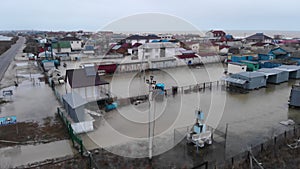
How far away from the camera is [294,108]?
30.6 ft

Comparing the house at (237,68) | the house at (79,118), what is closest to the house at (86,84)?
the house at (79,118)

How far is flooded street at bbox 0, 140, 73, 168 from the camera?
554cm

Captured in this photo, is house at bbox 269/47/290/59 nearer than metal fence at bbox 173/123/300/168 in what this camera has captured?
No

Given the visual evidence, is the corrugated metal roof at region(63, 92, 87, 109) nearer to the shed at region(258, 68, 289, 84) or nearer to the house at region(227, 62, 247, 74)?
the shed at region(258, 68, 289, 84)

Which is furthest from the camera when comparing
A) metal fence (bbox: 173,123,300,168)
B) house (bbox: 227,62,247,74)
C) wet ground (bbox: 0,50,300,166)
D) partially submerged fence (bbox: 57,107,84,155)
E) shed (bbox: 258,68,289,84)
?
house (bbox: 227,62,247,74)

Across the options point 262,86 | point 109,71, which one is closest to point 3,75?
point 109,71

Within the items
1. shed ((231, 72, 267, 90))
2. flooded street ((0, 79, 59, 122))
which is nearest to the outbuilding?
flooded street ((0, 79, 59, 122))

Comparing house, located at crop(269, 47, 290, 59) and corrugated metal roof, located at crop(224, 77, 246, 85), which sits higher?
house, located at crop(269, 47, 290, 59)

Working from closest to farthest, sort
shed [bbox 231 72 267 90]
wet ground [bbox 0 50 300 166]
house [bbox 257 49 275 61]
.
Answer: wet ground [bbox 0 50 300 166] → shed [bbox 231 72 267 90] → house [bbox 257 49 275 61]

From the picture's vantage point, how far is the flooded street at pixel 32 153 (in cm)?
554

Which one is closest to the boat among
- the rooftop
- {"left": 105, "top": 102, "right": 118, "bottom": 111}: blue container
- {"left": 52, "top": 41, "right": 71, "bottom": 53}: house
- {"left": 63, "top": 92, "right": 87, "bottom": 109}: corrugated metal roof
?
{"left": 63, "top": 92, "right": 87, "bottom": 109}: corrugated metal roof

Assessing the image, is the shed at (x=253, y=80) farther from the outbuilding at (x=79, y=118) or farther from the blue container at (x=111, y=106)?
the outbuilding at (x=79, y=118)

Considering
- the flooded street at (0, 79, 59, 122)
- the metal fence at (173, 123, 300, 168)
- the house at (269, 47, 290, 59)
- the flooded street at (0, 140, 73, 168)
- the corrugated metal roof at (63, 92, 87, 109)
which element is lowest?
the flooded street at (0, 140, 73, 168)

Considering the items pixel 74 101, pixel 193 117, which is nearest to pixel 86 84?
pixel 74 101
